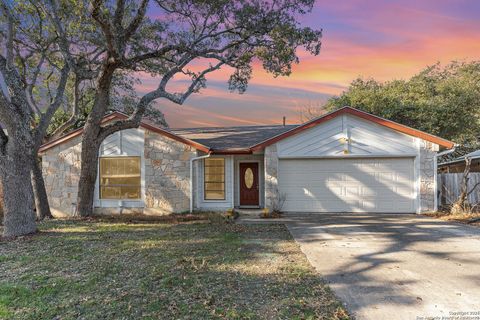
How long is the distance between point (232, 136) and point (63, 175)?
7.58m

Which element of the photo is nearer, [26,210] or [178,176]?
[26,210]

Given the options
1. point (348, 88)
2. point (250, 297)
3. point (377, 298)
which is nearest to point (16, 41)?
point (250, 297)

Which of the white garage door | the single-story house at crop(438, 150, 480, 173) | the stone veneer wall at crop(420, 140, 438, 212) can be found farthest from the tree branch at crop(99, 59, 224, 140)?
the single-story house at crop(438, 150, 480, 173)

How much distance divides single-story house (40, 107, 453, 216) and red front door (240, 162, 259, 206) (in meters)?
0.29

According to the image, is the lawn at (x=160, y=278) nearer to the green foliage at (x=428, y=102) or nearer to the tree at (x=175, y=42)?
the tree at (x=175, y=42)

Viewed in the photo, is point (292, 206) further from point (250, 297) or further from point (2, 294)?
point (2, 294)

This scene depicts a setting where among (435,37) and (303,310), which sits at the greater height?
(435,37)

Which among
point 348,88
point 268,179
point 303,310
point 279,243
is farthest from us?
point 348,88

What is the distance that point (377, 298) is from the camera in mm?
4445

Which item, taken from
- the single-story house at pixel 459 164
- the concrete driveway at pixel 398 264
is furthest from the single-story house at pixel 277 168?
the single-story house at pixel 459 164

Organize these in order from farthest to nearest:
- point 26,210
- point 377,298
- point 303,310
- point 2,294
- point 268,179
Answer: point 268,179
point 26,210
point 2,294
point 377,298
point 303,310

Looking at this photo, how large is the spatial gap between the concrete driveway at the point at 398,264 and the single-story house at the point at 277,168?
255 centimetres

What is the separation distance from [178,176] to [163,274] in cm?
835

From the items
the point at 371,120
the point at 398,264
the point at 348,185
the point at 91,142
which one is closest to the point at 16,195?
the point at 91,142
